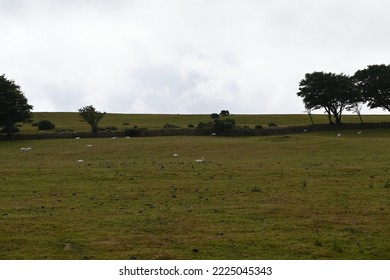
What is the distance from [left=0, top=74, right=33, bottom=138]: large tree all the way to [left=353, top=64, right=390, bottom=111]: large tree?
228ft

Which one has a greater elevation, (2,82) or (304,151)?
(2,82)

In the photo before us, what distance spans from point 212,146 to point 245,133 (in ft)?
82.5

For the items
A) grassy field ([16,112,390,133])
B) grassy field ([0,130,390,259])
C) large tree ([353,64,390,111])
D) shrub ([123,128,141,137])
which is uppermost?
large tree ([353,64,390,111])

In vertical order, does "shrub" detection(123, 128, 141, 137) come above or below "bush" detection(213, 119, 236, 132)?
below

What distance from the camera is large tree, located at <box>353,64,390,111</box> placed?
10125 centimetres

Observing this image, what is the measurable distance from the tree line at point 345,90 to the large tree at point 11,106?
191 feet

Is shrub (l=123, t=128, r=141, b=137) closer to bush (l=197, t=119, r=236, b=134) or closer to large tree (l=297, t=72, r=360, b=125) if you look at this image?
bush (l=197, t=119, r=236, b=134)

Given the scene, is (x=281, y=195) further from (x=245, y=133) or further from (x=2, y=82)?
(x=2, y=82)

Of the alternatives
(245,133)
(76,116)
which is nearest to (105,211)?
(245,133)

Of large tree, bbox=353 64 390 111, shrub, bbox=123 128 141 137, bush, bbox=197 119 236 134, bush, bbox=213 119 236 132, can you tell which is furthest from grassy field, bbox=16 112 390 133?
shrub, bbox=123 128 141 137

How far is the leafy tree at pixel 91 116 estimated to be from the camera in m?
91.7

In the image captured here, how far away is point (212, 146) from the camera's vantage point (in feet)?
216

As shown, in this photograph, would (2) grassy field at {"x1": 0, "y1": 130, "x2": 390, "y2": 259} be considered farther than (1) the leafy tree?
No

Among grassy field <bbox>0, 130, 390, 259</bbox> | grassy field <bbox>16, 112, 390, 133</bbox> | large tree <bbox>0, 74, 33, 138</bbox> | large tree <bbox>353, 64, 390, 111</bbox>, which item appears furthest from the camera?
grassy field <bbox>16, 112, 390, 133</bbox>
